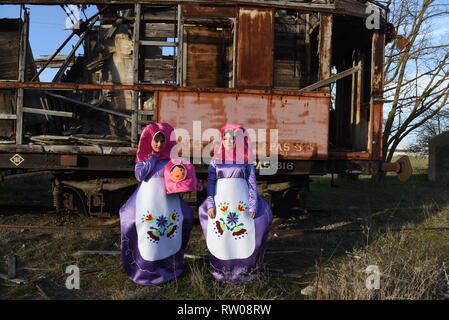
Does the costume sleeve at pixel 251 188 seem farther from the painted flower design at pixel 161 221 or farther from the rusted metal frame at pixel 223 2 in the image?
the rusted metal frame at pixel 223 2

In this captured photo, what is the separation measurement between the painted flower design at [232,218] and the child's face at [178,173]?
62 cm

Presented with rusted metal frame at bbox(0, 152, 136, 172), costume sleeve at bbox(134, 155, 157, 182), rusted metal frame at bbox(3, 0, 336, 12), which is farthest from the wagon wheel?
rusted metal frame at bbox(3, 0, 336, 12)

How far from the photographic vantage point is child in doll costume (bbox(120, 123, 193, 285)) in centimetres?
312

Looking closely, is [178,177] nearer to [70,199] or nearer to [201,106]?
[201,106]

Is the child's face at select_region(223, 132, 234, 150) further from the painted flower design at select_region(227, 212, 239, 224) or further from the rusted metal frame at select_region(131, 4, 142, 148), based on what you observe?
the rusted metal frame at select_region(131, 4, 142, 148)

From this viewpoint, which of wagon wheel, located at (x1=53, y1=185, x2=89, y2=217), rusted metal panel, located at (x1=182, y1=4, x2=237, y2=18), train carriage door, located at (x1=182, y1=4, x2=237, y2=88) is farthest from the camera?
train carriage door, located at (x1=182, y1=4, x2=237, y2=88)

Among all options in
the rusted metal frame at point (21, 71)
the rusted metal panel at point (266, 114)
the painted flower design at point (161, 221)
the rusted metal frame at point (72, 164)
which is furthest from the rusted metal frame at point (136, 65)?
the painted flower design at point (161, 221)

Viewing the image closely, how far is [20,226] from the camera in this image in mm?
4941

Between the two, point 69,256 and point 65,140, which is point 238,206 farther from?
point 65,140

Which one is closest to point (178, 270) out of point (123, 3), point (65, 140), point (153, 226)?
point (153, 226)

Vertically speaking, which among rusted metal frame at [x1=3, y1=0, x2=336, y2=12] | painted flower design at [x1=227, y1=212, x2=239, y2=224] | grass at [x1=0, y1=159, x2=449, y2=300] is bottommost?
grass at [x1=0, y1=159, x2=449, y2=300]

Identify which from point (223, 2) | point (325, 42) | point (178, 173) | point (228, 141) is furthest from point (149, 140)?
point (325, 42)
